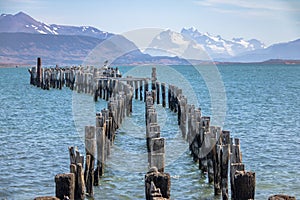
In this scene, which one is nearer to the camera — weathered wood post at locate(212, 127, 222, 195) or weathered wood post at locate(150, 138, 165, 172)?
weathered wood post at locate(150, 138, 165, 172)

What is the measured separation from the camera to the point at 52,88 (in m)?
61.1

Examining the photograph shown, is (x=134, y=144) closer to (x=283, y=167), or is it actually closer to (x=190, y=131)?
(x=190, y=131)

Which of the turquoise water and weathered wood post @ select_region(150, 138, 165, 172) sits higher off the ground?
weathered wood post @ select_region(150, 138, 165, 172)

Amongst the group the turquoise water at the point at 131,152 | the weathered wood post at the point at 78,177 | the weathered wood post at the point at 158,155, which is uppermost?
the weathered wood post at the point at 158,155

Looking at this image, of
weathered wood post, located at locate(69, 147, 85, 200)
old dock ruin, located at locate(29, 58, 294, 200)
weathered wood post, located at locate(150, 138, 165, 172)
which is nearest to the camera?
old dock ruin, located at locate(29, 58, 294, 200)

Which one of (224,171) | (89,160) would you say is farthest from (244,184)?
(89,160)

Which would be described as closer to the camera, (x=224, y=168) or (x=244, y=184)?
(x=244, y=184)

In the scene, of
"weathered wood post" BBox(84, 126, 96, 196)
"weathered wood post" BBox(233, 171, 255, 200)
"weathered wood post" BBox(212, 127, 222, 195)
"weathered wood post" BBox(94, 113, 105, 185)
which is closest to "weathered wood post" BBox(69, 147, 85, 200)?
"weathered wood post" BBox(84, 126, 96, 196)

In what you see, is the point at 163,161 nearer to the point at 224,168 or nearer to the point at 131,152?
the point at 224,168

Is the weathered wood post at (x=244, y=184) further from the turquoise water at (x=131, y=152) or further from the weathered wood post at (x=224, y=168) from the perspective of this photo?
the turquoise water at (x=131, y=152)

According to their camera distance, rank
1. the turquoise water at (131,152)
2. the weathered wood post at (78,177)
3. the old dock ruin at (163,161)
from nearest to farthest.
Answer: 1. the old dock ruin at (163,161)
2. the weathered wood post at (78,177)
3. the turquoise water at (131,152)

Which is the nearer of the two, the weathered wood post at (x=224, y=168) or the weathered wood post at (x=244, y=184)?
the weathered wood post at (x=244, y=184)

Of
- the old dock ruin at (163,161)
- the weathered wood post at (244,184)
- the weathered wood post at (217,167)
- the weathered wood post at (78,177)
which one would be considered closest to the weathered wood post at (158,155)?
the old dock ruin at (163,161)

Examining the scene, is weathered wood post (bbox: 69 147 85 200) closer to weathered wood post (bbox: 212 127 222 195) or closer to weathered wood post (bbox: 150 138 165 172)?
weathered wood post (bbox: 150 138 165 172)
